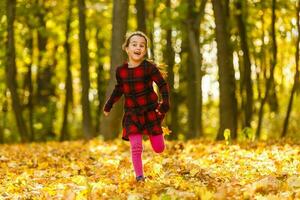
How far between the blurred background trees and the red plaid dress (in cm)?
552

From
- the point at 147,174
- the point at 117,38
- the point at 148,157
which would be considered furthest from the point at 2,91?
the point at 147,174

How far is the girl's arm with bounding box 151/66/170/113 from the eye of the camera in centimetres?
768

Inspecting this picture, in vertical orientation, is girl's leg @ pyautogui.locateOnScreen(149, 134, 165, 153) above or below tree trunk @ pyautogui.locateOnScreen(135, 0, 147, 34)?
below

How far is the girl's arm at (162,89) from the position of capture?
25.2ft

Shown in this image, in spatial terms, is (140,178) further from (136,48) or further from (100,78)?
(100,78)

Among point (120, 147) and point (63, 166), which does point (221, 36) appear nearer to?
point (120, 147)

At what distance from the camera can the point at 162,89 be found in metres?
7.72

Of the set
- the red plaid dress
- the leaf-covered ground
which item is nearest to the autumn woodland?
the leaf-covered ground

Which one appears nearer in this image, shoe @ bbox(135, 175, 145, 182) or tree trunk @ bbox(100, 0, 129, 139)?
shoe @ bbox(135, 175, 145, 182)

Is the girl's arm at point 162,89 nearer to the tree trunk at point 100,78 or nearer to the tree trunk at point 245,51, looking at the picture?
the tree trunk at point 245,51

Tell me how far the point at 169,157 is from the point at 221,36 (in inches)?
170

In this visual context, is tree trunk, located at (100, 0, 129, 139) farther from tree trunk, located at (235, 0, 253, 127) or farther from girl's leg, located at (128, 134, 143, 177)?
girl's leg, located at (128, 134, 143, 177)

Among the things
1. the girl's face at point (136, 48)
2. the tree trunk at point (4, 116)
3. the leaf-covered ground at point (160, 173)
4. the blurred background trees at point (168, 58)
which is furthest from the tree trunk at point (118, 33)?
the tree trunk at point (4, 116)

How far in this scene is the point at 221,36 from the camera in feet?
46.6
